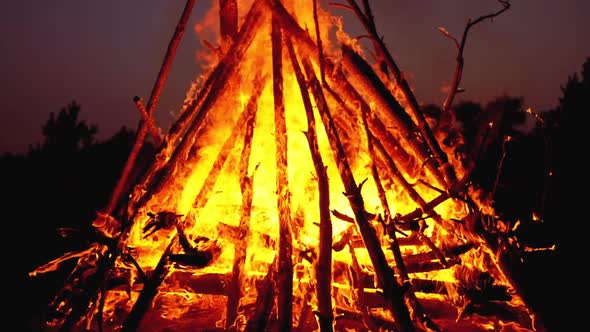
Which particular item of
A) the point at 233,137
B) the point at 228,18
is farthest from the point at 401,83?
the point at 228,18

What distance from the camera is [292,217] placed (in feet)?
9.71

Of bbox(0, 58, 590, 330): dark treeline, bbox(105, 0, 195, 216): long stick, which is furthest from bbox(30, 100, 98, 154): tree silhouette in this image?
bbox(105, 0, 195, 216): long stick

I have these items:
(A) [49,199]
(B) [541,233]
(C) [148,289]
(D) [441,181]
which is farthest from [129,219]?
(A) [49,199]

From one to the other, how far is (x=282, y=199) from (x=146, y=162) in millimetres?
1308

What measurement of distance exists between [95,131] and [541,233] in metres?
14.9

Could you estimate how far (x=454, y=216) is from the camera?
3021mm

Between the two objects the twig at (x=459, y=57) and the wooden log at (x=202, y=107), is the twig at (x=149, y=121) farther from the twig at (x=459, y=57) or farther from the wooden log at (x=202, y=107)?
the twig at (x=459, y=57)

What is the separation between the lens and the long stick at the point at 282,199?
232 cm

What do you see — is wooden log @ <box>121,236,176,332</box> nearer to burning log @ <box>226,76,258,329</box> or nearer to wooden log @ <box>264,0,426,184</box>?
burning log @ <box>226,76,258,329</box>

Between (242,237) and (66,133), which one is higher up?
(66,133)

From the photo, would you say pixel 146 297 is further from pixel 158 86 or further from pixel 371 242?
pixel 158 86

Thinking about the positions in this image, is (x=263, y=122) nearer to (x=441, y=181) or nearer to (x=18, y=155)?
(x=441, y=181)

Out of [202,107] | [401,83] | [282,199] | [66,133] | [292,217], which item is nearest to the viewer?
[282,199]

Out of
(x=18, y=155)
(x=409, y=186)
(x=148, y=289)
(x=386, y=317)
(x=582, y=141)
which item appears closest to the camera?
(x=148, y=289)
